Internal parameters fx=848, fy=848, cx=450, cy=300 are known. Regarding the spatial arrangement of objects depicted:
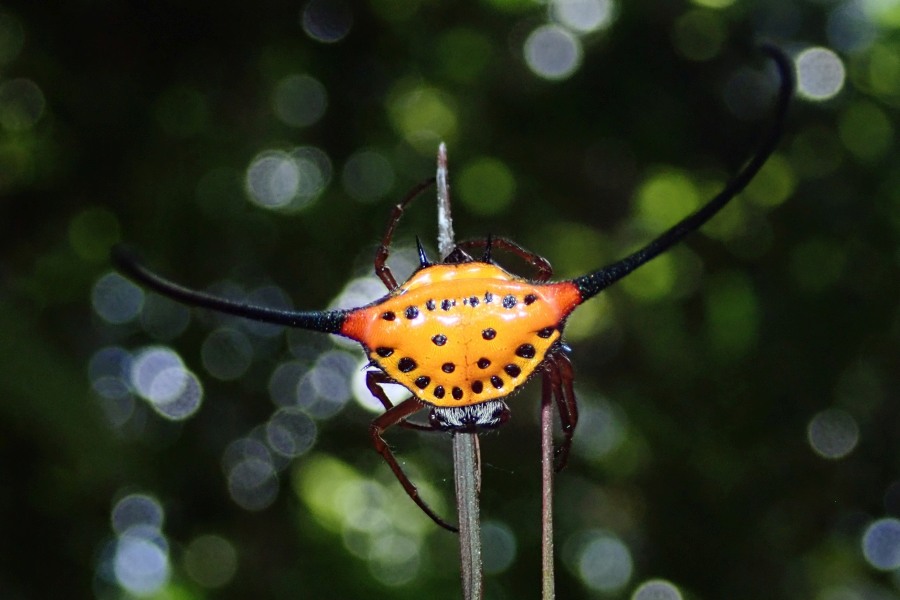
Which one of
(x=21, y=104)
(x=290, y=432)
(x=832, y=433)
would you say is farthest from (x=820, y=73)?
(x=21, y=104)

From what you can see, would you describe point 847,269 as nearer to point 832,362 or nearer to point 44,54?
point 832,362

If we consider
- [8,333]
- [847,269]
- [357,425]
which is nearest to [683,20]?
[847,269]

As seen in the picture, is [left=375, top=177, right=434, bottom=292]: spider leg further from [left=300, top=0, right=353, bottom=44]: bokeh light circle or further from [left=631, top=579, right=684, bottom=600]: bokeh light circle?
[left=631, top=579, right=684, bottom=600]: bokeh light circle

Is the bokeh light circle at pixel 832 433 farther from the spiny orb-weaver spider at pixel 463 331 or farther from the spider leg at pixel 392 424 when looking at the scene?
the spiny orb-weaver spider at pixel 463 331

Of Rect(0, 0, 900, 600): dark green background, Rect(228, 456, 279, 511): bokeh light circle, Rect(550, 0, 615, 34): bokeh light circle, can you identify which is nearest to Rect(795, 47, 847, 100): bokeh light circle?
Rect(0, 0, 900, 600): dark green background

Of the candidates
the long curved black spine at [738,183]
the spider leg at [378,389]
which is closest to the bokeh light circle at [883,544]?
the spider leg at [378,389]

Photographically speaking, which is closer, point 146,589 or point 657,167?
point 146,589

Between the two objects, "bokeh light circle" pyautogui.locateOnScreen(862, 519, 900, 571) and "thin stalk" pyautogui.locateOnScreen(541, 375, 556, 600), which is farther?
"bokeh light circle" pyautogui.locateOnScreen(862, 519, 900, 571)

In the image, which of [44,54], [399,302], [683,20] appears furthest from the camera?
[683,20]
